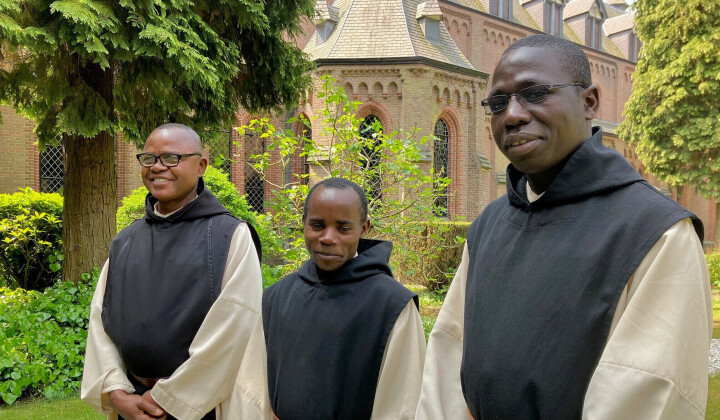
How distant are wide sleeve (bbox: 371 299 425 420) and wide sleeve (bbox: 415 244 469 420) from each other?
310mm

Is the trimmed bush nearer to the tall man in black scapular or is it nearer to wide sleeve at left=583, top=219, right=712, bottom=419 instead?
the tall man in black scapular

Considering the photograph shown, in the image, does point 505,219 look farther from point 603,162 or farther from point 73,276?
point 73,276

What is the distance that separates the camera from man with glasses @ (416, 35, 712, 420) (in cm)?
141

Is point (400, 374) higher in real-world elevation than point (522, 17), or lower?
lower

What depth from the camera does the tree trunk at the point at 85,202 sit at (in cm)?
715

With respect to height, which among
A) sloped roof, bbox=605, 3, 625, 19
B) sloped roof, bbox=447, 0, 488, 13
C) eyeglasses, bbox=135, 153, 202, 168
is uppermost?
sloped roof, bbox=605, 3, 625, 19

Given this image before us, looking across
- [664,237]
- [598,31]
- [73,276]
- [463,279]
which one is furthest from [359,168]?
[598,31]

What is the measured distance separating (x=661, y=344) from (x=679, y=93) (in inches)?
842

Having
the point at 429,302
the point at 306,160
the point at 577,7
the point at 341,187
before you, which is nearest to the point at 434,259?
the point at 429,302

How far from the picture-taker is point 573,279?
1532mm

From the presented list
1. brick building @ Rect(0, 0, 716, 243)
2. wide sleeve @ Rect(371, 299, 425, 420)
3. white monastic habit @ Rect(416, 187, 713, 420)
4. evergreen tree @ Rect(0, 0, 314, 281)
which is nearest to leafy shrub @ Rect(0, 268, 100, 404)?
evergreen tree @ Rect(0, 0, 314, 281)

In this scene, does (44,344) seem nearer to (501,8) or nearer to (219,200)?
(219,200)

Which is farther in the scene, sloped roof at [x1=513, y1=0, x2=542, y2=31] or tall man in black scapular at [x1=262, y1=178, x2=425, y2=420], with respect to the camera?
sloped roof at [x1=513, y1=0, x2=542, y2=31]

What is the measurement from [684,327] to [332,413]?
4.33ft
